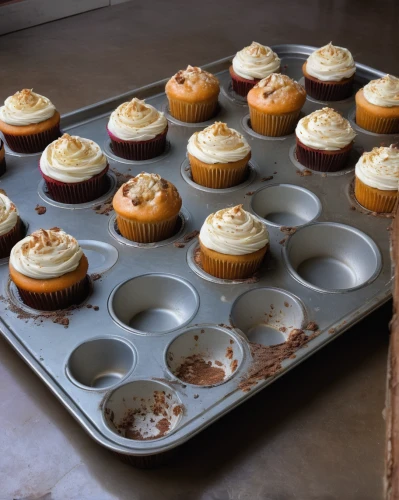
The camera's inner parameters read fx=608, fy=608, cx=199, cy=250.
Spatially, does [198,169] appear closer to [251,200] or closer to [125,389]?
[251,200]

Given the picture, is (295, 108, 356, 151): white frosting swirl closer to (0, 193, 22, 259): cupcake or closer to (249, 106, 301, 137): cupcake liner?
(249, 106, 301, 137): cupcake liner

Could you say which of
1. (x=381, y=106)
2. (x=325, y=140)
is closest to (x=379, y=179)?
(x=325, y=140)

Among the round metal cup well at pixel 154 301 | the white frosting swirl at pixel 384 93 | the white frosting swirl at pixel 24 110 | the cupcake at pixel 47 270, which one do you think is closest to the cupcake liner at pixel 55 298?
the cupcake at pixel 47 270

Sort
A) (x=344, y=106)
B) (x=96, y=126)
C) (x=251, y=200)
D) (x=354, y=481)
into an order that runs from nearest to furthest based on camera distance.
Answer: (x=354, y=481) → (x=251, y=200) → (x=96, y=126) → (x=344, y=106)

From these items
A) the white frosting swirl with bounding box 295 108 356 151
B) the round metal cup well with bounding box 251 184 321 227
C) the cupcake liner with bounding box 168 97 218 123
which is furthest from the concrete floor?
the cupcake liner with bounding box 168 97 218 123

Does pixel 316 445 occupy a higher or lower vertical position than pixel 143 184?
lower

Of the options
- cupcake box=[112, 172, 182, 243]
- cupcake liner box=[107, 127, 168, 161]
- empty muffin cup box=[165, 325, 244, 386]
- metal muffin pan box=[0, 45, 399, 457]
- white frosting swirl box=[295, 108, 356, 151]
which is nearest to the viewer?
metal muffin pan box=[0, 45, 399, 457]

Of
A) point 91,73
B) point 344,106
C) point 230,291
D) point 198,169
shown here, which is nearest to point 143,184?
point 198,169
